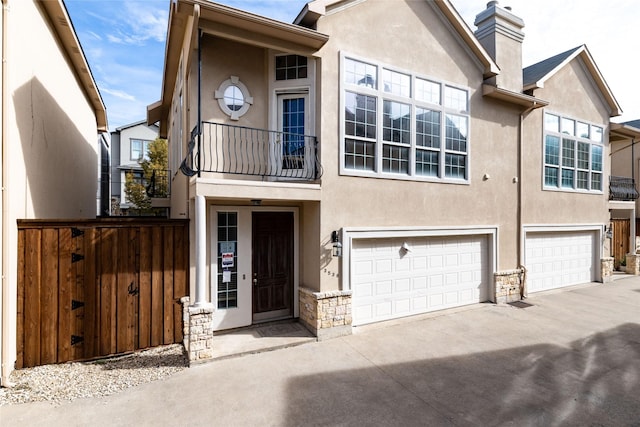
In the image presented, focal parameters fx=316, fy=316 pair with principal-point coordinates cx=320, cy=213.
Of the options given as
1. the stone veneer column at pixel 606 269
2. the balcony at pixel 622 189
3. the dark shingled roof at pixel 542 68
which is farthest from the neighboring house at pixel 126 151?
the balcony at pixel 622 189

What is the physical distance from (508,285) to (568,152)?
5.79 metres

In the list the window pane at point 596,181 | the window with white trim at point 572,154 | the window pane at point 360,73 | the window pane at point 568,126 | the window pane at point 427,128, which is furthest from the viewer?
the window pane at point 596,181

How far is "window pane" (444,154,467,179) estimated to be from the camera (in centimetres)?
888

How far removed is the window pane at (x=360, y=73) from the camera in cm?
736

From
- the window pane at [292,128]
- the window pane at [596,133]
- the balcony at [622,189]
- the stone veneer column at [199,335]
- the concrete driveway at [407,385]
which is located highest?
the window pane at [596,133]

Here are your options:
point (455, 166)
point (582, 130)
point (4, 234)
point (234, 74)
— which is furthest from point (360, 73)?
point (582, 130)

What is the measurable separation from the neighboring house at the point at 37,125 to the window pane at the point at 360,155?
242 inches

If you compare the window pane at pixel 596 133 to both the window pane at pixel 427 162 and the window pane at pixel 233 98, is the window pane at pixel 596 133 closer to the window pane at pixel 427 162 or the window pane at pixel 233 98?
the window pane at pixel 427 162

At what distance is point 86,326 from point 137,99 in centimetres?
1616

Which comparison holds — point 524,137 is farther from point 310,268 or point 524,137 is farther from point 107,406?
point 107,406

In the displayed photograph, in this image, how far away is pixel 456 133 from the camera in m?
9.01

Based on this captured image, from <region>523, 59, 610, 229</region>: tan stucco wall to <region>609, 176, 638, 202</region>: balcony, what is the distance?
5.02 ft

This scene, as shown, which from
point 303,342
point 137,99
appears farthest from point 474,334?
point 137,99

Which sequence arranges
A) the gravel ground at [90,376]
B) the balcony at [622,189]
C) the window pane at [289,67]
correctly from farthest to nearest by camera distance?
the balcony at [622,189], the window pane at [289,67], the gravel ground at [90,376]
